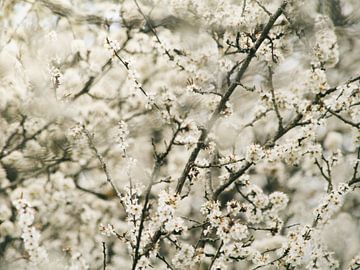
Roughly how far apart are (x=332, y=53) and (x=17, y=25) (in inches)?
103

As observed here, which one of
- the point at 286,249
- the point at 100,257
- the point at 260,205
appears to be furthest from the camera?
the point at 100,257

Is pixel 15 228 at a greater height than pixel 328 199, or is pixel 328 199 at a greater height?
pixel 15 228

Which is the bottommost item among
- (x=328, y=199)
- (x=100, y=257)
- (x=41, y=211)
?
(x=328, y=199)

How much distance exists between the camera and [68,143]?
3684mm

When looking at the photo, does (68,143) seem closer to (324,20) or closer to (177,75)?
(177,75)

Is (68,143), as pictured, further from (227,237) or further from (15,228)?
(227,237)

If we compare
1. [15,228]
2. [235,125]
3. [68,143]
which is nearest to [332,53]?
[235,125]

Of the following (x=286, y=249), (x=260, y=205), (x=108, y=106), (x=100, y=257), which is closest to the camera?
(x=286, y=249)

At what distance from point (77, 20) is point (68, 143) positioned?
1.16 meters

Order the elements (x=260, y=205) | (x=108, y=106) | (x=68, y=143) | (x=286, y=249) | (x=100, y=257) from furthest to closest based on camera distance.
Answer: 1. (x=108, y=106)
2. (x=100, y=257)
3. (x=68, y=143)
4. (x=260, y=205)
5. (x=286, y=249)

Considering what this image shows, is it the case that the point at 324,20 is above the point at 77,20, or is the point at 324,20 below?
below

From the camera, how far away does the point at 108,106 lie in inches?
165

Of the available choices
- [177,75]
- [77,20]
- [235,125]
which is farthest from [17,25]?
[235,125]

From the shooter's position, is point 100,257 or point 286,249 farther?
point 100,257
